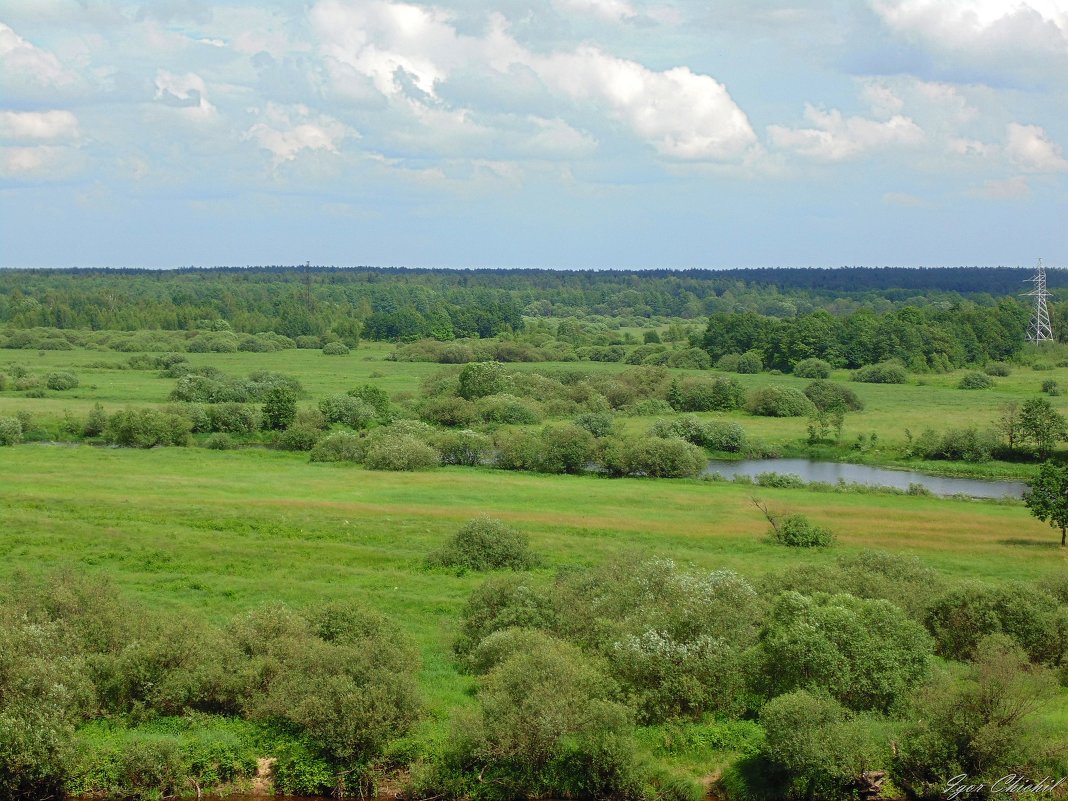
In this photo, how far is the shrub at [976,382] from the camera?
395 ft

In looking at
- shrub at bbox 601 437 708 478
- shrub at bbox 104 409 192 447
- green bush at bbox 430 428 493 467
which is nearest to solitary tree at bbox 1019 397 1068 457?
shrub at bbox 601 437 708 478

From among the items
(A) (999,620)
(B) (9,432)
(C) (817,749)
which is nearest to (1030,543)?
(A) (999,620)

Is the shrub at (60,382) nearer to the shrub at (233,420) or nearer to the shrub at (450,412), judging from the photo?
the shrub at (233,420)

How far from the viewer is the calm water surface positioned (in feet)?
235

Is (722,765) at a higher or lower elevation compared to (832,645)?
lower

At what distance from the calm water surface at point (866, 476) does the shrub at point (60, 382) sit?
66719 mm

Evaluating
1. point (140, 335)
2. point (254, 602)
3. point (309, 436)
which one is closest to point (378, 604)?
point (254, 602)

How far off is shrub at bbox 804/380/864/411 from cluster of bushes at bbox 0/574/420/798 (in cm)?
8168

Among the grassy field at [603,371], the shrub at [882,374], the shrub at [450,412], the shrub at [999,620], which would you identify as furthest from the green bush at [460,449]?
the shrub at [882,374]

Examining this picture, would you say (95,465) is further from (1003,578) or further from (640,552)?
(1003,578)

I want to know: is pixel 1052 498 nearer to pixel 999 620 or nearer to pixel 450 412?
pixel 999 620

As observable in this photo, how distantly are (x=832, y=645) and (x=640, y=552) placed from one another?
11.0m

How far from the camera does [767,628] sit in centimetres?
2958

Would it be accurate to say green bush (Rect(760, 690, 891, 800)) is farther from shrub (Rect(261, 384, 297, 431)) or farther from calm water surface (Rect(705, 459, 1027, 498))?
shrub (Rect(261, 384, 297, 431))
